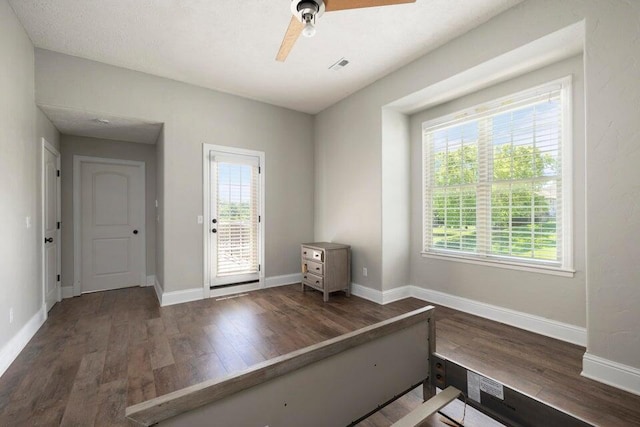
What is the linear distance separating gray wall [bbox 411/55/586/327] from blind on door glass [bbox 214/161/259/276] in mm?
2493

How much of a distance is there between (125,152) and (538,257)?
6010 mm

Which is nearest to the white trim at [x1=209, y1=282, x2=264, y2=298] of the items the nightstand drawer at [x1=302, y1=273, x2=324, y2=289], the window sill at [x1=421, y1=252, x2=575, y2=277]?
the nightstand drawer at [x1=302, y1=273, x2=324, y2=289]

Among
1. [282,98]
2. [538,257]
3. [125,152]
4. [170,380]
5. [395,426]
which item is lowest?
[170,380]

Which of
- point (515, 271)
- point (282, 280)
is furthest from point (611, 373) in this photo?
point (282, 280)

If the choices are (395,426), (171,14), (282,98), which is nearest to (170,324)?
(395,426)

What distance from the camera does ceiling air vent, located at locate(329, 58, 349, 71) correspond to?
3.48m

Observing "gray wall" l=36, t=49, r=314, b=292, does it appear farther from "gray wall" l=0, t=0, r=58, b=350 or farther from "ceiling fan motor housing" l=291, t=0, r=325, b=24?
"ceiling fan motor housing" l=291, t=0, r=325, b=24

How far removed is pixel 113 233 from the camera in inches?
186

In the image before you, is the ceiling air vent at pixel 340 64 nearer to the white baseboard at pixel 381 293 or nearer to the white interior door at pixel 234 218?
the white interior door at pixel 234 218

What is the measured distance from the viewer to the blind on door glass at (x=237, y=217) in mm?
4367

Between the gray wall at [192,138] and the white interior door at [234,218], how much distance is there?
0.19m

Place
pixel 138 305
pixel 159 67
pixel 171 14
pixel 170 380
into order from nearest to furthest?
pixel 170 380
pixel 171 14
pixel 159 67
pixel 138 305

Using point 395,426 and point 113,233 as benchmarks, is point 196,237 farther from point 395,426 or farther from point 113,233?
point 395,426

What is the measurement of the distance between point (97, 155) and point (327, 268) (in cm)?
406
